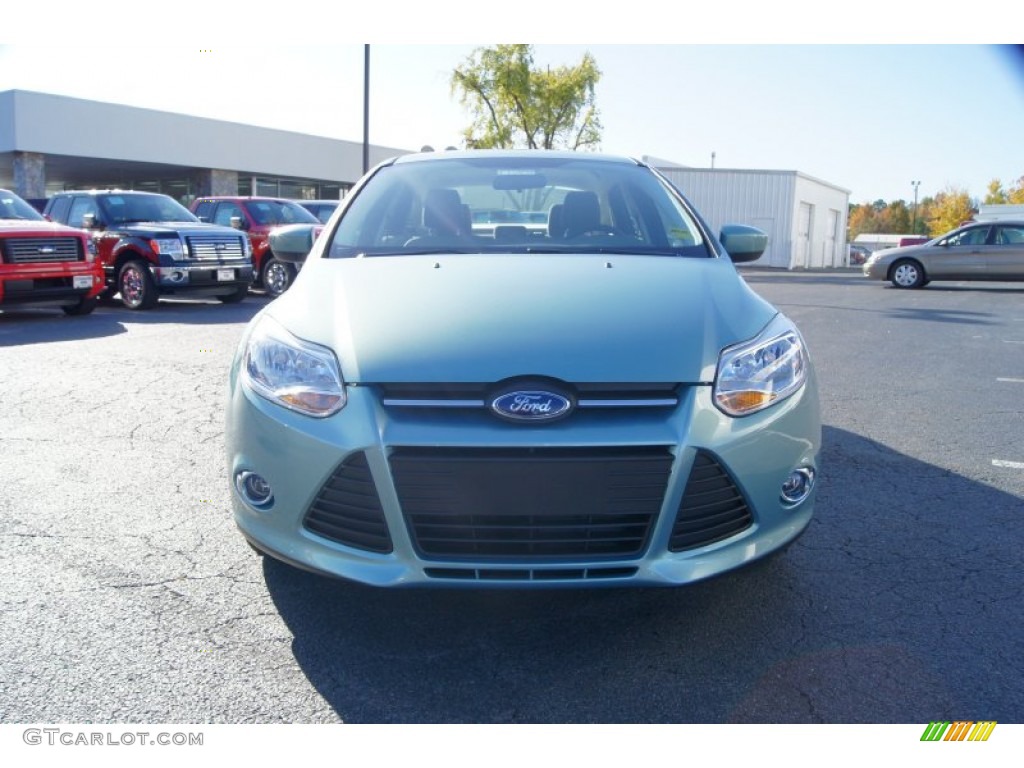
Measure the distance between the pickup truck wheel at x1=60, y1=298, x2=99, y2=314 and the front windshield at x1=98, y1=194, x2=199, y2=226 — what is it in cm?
197

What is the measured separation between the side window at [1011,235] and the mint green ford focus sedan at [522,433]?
19980 millimetres

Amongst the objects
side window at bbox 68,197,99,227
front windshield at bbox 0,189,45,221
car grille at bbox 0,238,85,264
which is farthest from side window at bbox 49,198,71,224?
car grille at bbox 0,238,85,264

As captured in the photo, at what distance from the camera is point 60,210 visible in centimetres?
1430

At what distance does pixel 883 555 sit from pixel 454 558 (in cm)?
189

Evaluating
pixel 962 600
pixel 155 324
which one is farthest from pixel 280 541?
pixel 155 324

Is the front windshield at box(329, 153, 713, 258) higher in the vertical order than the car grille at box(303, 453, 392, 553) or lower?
higher

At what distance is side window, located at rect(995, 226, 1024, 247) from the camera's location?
20.2 m

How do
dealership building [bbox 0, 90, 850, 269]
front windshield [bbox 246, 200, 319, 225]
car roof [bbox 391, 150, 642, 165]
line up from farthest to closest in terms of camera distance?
1. dealership building [bbox 0, 90, 850, 269]
2. front windshield [bbox 246, 200, 319, 225]
3. car roof [bbox 391, 150, 642, 165]

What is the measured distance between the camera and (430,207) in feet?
13.4

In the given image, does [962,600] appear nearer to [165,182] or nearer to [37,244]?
[37,244]

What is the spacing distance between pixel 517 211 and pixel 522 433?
1921mm

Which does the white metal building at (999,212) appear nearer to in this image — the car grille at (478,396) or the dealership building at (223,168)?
the dealership building at (223,168)

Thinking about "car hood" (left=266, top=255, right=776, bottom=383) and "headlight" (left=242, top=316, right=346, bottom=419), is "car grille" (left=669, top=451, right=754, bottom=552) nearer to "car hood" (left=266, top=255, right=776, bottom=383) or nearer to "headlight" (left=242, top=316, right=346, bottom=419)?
"car hood" (left=266, top=255, right=776, bottom=383)
